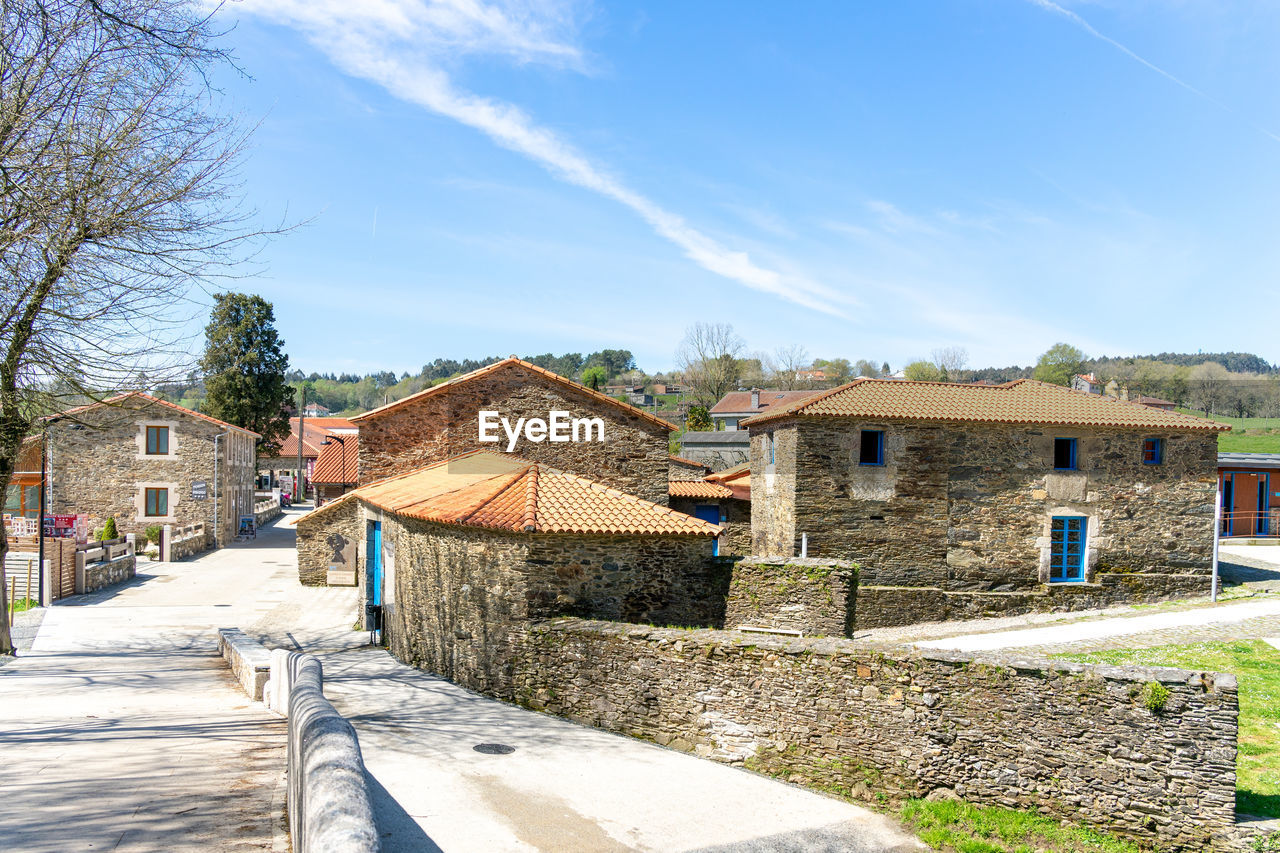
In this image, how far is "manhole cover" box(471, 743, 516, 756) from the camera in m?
9.11

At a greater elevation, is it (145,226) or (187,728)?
(145,226)

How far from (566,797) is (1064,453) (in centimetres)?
1949

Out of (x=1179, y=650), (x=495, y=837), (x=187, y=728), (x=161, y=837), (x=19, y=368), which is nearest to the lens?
(x=161, y=837)

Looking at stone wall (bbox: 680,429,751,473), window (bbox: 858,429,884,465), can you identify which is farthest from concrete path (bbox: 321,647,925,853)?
stone wall (bbox: 680,429,751,473)

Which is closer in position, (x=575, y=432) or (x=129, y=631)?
(x=129, y=631)

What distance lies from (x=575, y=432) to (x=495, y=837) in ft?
41.3

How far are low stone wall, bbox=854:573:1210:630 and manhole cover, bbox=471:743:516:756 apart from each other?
44.0 ft

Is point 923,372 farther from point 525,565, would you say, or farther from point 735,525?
point 525,565

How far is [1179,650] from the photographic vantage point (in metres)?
15.7

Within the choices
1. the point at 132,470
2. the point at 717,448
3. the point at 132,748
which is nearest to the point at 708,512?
the point at 717,448

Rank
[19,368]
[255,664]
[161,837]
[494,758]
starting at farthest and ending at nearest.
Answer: [19,368]
[255,664]
[494,758]
[161,837]

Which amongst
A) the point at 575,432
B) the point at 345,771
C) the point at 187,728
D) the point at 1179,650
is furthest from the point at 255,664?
the point at 1179,650

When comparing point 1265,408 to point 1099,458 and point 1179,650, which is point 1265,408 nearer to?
point 1099,458

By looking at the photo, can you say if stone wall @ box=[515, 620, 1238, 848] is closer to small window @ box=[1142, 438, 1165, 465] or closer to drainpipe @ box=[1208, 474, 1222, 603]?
small window @ box=[1142, 438, 1165, 465]
